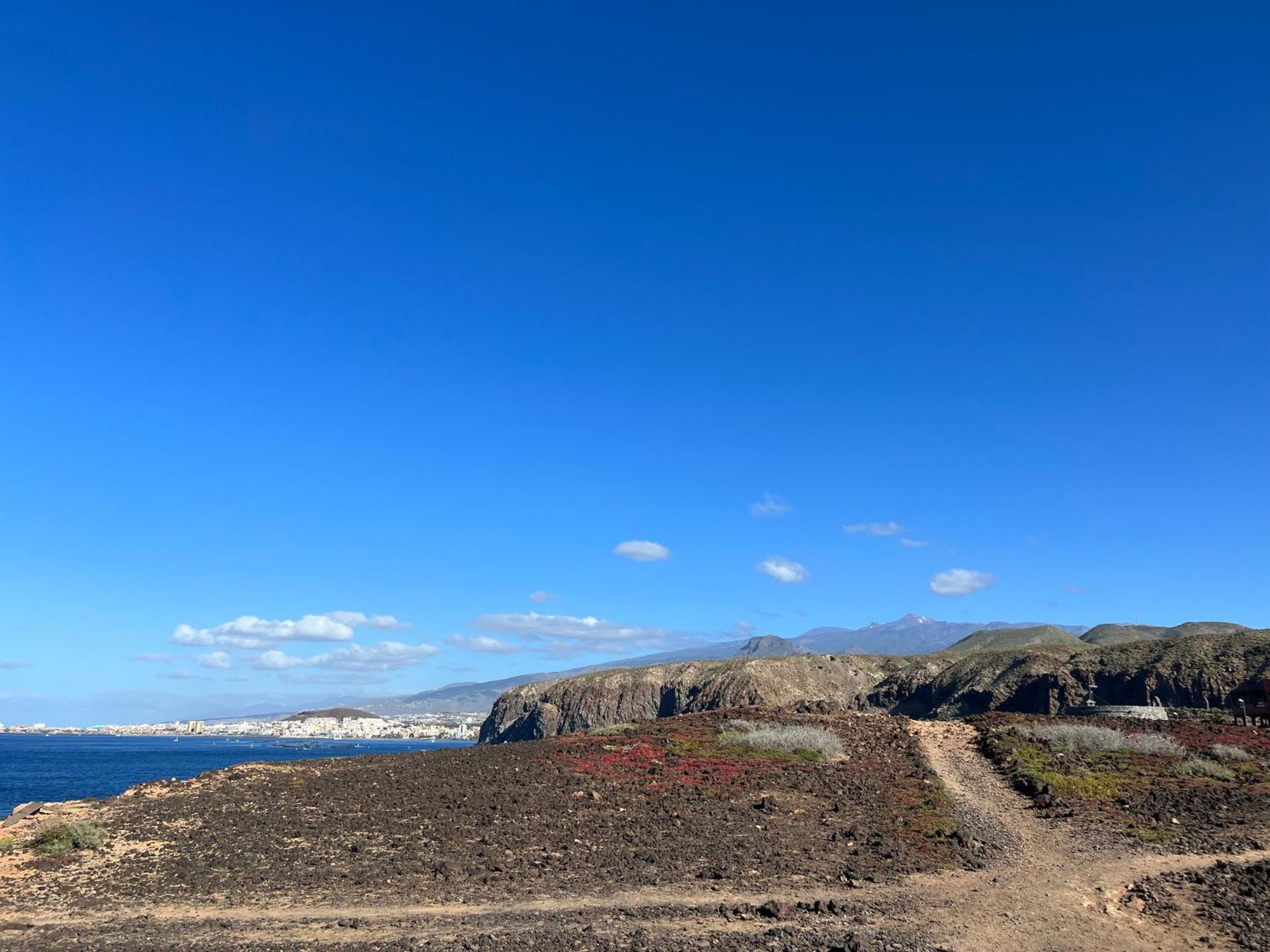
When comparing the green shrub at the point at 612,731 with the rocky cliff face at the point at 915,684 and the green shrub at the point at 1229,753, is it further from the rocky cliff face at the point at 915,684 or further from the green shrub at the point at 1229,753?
the green shrub at the point at 1229,753

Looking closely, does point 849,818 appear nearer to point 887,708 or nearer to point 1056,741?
point 1056,741

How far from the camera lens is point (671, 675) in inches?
4380

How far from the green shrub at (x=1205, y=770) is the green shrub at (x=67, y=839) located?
112ft

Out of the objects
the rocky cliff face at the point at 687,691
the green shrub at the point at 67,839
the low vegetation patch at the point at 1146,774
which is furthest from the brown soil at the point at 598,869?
the rocky cliff face at the point at 687,691

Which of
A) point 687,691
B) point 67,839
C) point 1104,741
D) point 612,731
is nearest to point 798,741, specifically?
point 1104,741

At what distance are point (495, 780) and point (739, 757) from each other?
10332mm

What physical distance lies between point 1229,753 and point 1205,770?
11.9 ft

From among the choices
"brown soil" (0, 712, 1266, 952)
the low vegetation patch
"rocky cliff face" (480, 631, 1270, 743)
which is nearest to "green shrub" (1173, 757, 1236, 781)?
the low vegetation patch

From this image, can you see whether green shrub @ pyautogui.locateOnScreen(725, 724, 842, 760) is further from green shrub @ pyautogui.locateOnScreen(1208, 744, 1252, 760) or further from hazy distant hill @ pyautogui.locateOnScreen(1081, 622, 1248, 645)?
hazy distant hill @ pyautogui.locateOnScreen(1081, 622, 1248, 645)

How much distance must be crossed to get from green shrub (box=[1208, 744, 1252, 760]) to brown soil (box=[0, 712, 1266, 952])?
9.05 metres

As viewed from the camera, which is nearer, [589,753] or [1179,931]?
[1179,931]

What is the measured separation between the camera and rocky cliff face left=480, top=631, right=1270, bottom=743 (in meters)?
66.4

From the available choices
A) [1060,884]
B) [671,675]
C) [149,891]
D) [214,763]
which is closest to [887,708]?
[671,675]

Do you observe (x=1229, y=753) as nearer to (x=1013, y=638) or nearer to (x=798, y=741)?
(x=798, y=741)
